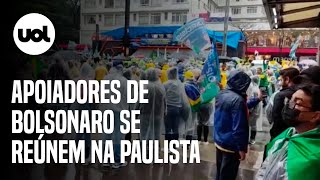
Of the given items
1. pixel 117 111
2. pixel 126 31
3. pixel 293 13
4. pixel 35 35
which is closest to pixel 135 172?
pixel 117 111

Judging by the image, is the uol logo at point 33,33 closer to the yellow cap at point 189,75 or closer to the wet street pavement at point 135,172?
the wet street pavement at point 135,172

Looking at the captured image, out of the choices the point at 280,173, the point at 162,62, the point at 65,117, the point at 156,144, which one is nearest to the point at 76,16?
the point at 65,117

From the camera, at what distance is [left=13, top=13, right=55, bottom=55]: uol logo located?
252cm

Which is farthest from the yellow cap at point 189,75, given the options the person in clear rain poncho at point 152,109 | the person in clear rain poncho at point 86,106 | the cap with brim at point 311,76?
the cap with brim at point 311,76

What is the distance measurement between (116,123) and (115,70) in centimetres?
57

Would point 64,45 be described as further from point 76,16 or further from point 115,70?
point 115,70

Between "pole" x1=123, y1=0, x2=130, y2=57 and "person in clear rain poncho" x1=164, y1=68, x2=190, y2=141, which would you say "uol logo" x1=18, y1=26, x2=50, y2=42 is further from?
"person in clear rain poncho" x1=164, y1=68, x2=190, y2=141

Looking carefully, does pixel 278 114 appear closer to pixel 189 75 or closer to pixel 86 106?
pixel 86 106

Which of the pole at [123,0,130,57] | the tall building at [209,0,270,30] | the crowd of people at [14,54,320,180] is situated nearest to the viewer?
the crowd of people at [14,54,320,180]

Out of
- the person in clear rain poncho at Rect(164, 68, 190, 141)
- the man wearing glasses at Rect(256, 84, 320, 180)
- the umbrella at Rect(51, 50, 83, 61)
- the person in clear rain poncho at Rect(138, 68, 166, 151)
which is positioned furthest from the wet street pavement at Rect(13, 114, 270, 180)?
the man wearing glasses at Rect(256, 84, 320, 180)

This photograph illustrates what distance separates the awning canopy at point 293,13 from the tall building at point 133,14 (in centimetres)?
136

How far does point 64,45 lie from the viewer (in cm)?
301

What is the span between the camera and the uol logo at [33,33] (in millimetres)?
2521

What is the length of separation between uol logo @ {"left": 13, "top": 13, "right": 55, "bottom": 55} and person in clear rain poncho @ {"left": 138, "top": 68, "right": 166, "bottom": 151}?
3.32 ft
